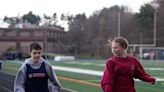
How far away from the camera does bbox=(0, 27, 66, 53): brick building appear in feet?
290

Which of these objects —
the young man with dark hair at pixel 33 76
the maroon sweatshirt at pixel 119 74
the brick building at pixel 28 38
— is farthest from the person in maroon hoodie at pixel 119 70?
the brick building at pixel 28 38

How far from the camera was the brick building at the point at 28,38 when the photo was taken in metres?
88.2

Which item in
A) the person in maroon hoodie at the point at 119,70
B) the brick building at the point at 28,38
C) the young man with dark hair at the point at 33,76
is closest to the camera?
the person in maroon hoodie at the point at 119,70

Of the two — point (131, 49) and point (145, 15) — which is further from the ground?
point (145, 15)

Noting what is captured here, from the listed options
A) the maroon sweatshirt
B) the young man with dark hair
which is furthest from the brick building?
the maroon sweatshirt

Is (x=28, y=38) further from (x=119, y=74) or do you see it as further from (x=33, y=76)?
(x=119, y=74)

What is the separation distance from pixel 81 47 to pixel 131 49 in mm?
20682

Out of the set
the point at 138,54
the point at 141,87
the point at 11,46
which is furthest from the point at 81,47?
the point at 141,87

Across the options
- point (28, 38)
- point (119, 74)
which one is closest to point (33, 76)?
point (119, 74)

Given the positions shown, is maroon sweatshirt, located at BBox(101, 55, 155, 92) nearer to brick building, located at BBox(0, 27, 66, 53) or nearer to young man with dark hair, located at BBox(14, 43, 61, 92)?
young man with dark hair, located at BBox(14, 43, 61, 92)

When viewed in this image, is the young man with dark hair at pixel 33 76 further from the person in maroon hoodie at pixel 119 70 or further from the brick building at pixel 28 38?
the brick building at pixel 28 38

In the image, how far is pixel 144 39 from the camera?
246 ft

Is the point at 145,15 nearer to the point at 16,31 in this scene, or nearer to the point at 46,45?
the point at 46,45

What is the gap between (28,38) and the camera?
9038cm
